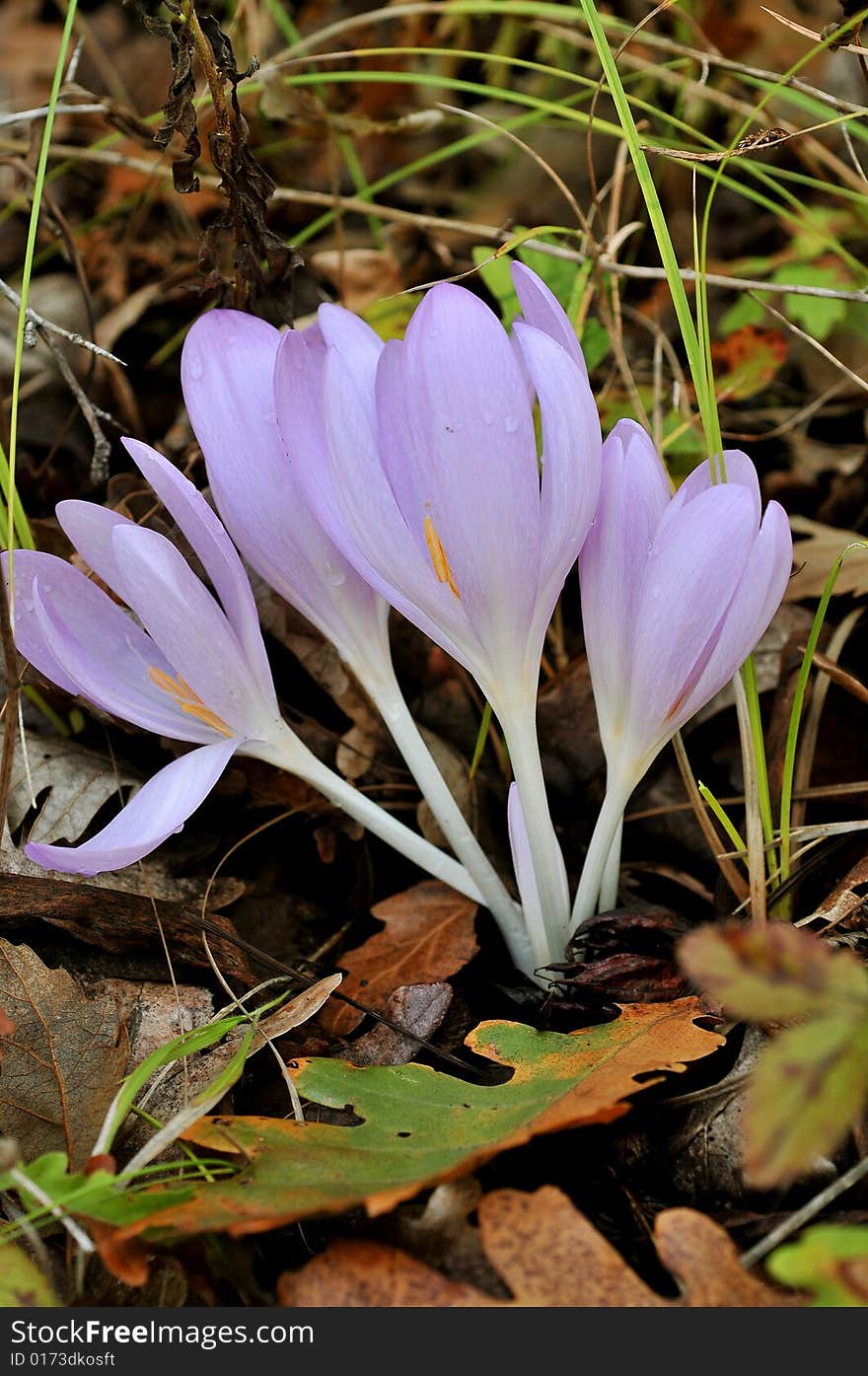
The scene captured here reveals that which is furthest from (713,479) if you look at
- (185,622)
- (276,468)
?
(185,622)

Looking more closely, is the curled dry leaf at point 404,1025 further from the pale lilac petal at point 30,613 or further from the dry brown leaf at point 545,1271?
the pale lilac petal at point 30,613

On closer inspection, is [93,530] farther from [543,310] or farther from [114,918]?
[543,310]

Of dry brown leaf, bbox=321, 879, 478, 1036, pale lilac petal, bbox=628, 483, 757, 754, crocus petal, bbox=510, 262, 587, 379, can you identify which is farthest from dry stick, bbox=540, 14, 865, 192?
dry brown leaf, bbox=321, 879, 478, 1036

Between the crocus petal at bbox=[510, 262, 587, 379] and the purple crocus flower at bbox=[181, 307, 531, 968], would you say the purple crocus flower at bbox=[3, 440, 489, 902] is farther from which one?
the crocus petal at bbox=[510, 262, 587, 379]

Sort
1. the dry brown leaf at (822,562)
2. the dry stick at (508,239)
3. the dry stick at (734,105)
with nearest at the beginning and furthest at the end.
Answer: the dry stick at (508,239) → the dry brown leaf at (822,562) → the dry stick at (734,105)

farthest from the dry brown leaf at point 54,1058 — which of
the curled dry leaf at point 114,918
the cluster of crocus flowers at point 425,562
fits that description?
the cluster of crocus flowers at point 425,562

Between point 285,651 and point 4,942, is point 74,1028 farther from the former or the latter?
point 285,651
